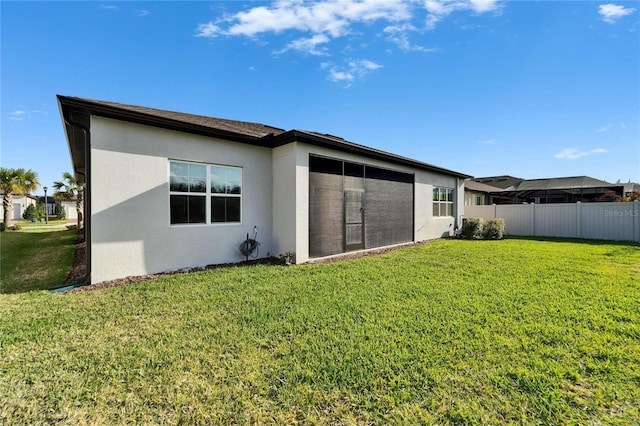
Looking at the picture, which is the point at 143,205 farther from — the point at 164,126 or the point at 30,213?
the point at 30,213

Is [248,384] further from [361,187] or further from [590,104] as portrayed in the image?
[590,104]

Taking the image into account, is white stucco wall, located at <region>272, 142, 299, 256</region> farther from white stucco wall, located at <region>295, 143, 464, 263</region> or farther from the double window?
the double window

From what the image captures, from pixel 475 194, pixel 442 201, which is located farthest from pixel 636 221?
pixel 475 194

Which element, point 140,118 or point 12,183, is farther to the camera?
point 12,183

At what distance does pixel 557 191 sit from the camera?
989 inches

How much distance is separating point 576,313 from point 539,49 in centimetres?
975

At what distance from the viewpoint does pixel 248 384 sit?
2.49 metres

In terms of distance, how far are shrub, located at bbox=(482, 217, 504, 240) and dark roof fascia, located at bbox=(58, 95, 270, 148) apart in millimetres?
12345

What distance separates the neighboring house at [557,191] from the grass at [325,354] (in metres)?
19.2

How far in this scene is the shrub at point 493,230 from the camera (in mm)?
13359

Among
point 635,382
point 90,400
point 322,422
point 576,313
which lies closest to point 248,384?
point 322,422

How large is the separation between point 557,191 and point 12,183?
45.2 m

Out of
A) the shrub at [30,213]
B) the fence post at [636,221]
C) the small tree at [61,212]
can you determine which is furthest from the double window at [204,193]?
the small tree at [61,212]

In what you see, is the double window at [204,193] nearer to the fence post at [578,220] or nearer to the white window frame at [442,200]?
the white window frame at [442,200]
